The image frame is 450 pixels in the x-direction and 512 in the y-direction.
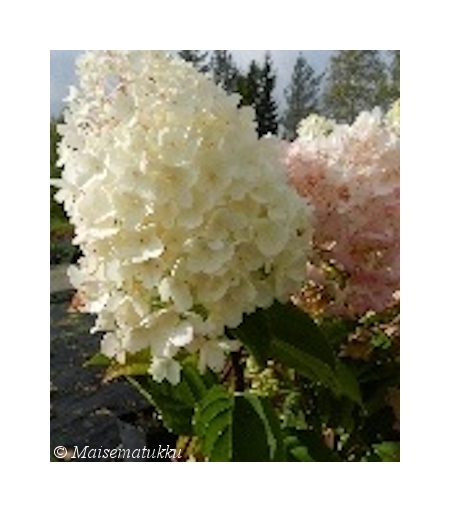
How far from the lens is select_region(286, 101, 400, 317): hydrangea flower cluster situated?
0.64m

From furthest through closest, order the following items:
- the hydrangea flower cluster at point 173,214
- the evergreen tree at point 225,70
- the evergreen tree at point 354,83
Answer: the evergreen tree at point 354,83 → the evergreen tree at point 225,70 → the hydrangea flower cluster at point 173,214

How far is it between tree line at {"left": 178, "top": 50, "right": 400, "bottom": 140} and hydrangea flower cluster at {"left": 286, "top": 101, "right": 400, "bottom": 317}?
0.08m

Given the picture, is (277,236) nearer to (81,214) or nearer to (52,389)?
(81,214)

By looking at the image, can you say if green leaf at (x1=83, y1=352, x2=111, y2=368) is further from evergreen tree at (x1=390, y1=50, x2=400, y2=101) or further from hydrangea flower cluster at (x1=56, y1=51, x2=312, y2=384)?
evergreen tree at (x1=390, y1=50, x2=400, y2=101)

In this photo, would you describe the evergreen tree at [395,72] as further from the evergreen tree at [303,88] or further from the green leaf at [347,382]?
the green leaf at [347,382]

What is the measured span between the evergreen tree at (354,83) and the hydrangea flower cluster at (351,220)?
12cm

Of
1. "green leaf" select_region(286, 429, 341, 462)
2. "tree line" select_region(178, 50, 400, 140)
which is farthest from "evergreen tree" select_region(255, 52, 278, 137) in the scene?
"green leaf" select_region(286, 429, 341, 462)

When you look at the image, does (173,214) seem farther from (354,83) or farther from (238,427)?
(354,83)

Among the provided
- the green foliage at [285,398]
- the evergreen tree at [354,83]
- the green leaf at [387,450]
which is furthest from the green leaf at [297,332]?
the evergreen tree at [354,83]

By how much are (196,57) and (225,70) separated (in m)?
0.03

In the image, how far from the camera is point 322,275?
2.13 feet

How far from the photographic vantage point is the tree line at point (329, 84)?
0.75m
